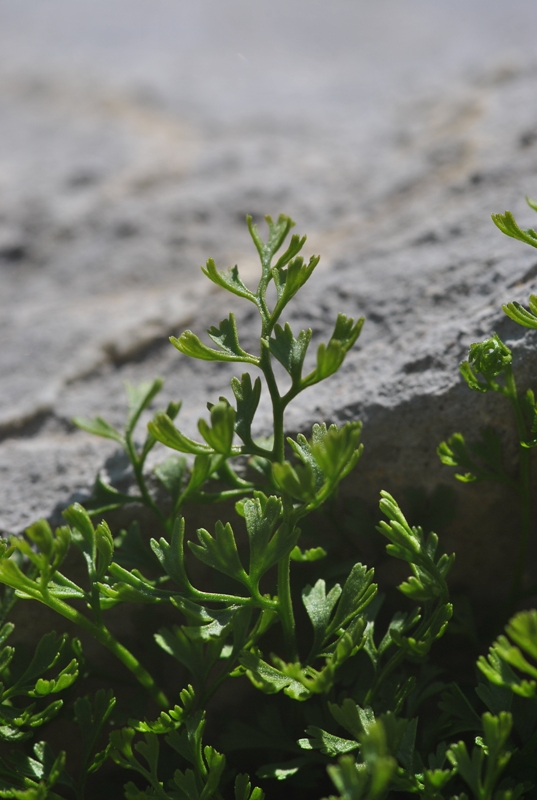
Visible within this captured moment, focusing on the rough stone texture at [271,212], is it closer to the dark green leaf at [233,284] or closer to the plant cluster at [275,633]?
the plant cluster at [275,633]

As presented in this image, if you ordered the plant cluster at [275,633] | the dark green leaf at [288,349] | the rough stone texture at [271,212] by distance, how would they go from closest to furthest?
Result: 1. the plant cluster at [275,633]
2. the dark green leaf at [288,349]
3. the rough stone texture at [271,212]

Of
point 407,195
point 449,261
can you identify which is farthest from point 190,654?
point 407,195

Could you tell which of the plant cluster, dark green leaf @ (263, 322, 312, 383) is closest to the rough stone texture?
the plant cluster

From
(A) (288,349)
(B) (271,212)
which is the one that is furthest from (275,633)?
(B) (271,212)

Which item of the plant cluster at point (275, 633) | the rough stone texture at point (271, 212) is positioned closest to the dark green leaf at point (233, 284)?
the plant cluster at point (275, 633)

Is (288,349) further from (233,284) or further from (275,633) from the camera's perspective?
(275,633)

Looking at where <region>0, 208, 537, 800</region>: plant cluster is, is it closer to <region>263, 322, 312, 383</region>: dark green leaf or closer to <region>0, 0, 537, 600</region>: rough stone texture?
<region>263, 322, 312, 383</region>: dark green leaf
